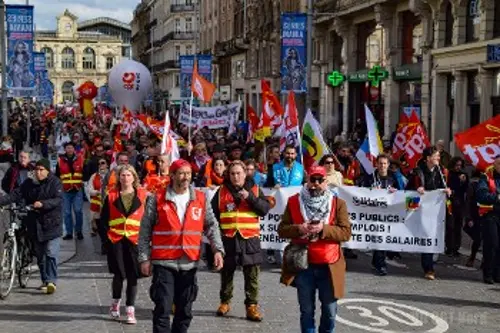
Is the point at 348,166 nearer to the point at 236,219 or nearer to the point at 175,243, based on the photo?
the point at 236,219

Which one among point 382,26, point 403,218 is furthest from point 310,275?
point 382,26

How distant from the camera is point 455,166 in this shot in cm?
1299

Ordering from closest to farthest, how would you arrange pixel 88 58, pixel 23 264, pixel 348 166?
pixel 23 264
pixel 348 166
pixel 88 58

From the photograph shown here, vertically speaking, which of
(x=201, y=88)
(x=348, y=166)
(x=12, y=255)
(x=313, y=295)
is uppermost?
(x=201, y=88)

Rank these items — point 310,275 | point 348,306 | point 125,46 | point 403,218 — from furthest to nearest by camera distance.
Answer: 1. point 125,46
2. point 403,218
3. point 348,306
4. point 310,275

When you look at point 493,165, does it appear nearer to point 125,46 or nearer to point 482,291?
point 482,291

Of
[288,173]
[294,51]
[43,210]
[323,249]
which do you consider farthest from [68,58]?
[323,249]

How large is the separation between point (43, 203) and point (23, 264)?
1.04 meters

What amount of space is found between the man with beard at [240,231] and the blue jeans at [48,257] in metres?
2.18

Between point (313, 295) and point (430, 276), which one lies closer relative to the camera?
point (313, 295)

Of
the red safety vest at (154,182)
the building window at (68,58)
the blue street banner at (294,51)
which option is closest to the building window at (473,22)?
the blue street banner at (294,51)

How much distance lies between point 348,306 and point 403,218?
8.29ft

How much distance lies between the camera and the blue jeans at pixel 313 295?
6.74m

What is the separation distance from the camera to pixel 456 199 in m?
12.9
